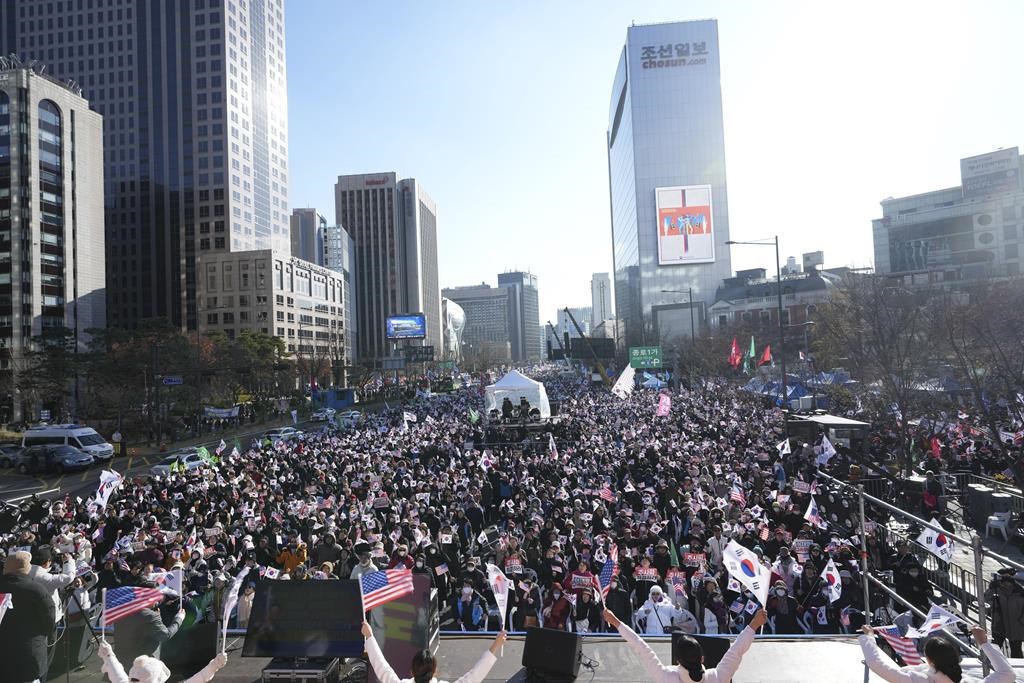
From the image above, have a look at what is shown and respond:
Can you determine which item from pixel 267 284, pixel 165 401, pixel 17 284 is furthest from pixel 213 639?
pixel 267 284

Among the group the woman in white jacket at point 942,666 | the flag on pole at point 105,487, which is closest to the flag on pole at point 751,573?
the woman in white jacket at point 942,666

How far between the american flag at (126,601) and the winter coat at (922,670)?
7211 mm

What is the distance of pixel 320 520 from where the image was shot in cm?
1511

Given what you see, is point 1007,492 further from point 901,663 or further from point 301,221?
point 301,221

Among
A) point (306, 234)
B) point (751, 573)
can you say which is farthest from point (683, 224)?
point (306, 234)

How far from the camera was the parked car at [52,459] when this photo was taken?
3388cm

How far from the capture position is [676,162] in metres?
113

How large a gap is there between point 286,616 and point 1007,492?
59.6 ft

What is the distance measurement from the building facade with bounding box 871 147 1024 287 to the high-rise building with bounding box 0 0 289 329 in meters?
105

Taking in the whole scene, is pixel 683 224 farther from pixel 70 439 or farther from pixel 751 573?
pixel 751 573

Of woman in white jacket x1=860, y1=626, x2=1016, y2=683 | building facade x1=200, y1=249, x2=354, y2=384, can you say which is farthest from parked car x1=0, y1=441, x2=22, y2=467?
building facade x1=200, y1=249, x2=354, y2=384

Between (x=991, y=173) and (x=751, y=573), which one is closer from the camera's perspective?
(x=751, y=573)

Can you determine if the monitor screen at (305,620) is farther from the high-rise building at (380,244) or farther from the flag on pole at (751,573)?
the high-rise building at (380,244)

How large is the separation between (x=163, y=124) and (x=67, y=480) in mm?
93061
